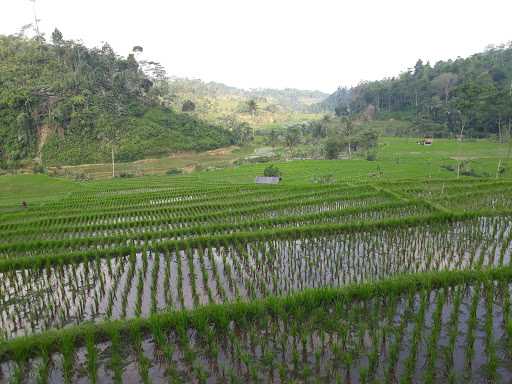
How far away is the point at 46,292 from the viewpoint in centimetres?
746

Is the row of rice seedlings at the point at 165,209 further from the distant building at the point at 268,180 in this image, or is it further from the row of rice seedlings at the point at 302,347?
the row of rice seedlings at the point at 302,347

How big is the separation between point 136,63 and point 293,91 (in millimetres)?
144387

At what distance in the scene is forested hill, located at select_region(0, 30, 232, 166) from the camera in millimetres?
41906

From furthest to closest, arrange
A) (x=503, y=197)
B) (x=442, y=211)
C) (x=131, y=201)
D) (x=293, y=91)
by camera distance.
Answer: (x=293, y=91) → (x=131, y=201) → (x=503, y=197) → (x=442, y=211)

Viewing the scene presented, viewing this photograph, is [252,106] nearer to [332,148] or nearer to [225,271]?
[332,148]

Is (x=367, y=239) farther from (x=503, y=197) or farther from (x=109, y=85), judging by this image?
(x=109, y=85)

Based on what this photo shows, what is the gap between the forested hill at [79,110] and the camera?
41906 mm

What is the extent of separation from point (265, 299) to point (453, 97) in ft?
198

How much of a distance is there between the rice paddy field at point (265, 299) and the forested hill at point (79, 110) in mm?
32272

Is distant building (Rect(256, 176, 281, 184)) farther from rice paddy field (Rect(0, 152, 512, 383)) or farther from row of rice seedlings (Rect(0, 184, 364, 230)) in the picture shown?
rice paddy field (Rect(0, 152, 512, 383))

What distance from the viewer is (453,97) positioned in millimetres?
54812

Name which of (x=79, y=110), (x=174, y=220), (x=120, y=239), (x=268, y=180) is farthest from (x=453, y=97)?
(x=120, y=239)

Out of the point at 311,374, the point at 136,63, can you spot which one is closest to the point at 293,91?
the point at 136,63

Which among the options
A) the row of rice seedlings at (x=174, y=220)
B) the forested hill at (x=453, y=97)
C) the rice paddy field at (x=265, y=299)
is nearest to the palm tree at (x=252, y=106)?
the forested hill at (x=453, y=97)
